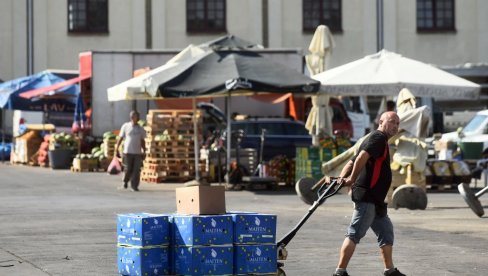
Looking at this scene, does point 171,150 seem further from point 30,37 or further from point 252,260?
point 30,37

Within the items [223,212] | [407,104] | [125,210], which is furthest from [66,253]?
[407,104]

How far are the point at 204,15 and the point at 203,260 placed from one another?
4090cm

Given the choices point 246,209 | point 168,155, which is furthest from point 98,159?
point 246,209

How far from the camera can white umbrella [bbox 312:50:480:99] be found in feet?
87.4

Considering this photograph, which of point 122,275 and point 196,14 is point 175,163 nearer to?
point 122,275

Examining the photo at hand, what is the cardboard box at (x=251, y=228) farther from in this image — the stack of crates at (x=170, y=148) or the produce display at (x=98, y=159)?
the produce display at (x=98, y=159)

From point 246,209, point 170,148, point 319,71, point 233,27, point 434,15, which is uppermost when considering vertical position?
point 434,15

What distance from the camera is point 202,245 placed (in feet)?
37.6

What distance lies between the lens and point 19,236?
17125 mm

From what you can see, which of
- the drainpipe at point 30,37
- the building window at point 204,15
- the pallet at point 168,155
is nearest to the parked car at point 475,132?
the pallet at point 168,155

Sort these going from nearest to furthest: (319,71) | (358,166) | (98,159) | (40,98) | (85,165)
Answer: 1. (358,166)
2. (319,71)
3. (85,165)
4. (98,159)
5. (40,98)

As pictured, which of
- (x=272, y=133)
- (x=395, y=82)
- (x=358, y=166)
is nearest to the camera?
(x=358, y=166)

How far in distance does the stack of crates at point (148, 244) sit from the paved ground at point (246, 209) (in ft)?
5.85

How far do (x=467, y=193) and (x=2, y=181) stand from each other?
A: 1404 cm
